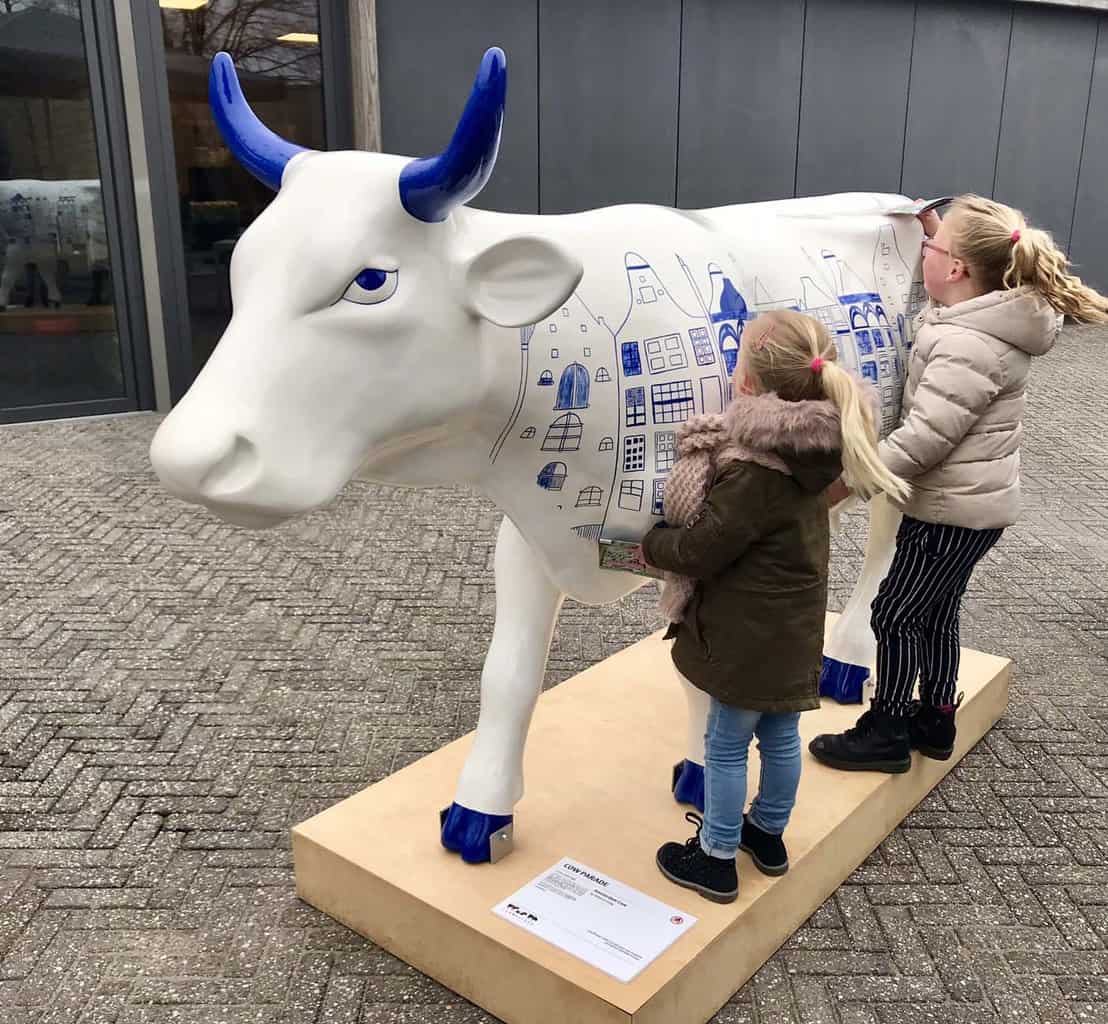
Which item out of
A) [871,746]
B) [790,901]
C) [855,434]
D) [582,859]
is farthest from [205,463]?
[871,746]

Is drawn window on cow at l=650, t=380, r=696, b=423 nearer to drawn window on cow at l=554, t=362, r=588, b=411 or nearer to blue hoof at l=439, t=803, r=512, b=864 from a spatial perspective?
drawn window on cow at l=554, t=362, r=588, b=411

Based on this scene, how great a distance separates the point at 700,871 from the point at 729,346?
1.13 m

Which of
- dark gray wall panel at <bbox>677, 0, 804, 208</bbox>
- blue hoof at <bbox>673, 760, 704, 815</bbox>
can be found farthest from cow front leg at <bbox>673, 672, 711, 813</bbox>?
dark gray wall panel at <bbox>677, 0, 804, 208</bbox>

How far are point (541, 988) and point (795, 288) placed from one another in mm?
1595

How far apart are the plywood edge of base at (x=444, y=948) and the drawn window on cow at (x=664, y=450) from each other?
102 cm

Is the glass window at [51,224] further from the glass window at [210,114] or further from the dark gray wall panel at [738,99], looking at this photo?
the dark gray wall panel at [738,99]

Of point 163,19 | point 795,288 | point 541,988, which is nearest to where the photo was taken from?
point 541,988

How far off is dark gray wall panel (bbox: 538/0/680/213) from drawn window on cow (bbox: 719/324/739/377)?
714 centimetres

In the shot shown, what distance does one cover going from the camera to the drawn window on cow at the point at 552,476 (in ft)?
7.07

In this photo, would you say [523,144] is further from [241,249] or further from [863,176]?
[241,249]

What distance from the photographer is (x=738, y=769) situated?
2256 mm

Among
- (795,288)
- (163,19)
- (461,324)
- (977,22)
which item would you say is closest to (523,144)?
(163,19)

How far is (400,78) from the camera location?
328 inches

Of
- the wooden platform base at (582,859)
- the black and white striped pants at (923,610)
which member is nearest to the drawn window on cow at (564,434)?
the wooden platform base at (582,859)
